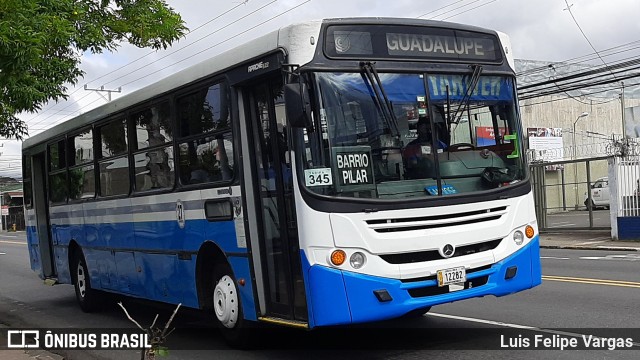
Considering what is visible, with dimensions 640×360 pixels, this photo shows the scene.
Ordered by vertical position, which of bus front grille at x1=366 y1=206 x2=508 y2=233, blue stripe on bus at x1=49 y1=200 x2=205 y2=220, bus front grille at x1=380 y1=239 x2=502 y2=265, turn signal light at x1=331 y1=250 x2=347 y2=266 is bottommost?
bus front grille at x1=380 y1=239 x2=502 y2=265

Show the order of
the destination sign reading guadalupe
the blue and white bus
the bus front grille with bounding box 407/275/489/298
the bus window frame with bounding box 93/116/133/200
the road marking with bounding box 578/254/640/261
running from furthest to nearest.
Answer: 1. the road marking with bounding box 578/254/640/261
2. the bus window frame with bounding box 93/116/133/200
3. the destination sign reading guadalupe
4. the bus front grille with bounding box 407/275/489/298
5. the blue and white bus

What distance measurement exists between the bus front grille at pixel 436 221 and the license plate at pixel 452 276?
1.33 ft

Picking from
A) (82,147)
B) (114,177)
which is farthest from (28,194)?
(114,177)

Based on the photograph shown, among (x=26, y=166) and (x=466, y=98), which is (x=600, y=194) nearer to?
(x=26, y=166)

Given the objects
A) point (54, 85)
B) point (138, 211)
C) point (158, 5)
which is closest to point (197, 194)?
point (138, 211)

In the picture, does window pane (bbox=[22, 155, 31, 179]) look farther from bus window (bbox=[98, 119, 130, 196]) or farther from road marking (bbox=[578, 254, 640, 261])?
road marking (bbox=[578, 254, 640, 261])

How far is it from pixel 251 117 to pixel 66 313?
7146mm

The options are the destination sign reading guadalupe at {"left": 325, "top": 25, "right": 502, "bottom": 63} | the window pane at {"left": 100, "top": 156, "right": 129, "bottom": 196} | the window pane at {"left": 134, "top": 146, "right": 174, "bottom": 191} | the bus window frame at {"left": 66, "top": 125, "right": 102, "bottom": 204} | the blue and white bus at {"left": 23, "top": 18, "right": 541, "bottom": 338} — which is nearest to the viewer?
the blue and white bus at {"left": 23, "top": 18, "right": 541, "bottom": 338}

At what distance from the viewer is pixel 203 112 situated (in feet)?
27.2

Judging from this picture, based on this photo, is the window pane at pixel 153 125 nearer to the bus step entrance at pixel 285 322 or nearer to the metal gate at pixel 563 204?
the bus step entrance at pixel 285 322

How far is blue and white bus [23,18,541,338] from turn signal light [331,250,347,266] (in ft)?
0.04

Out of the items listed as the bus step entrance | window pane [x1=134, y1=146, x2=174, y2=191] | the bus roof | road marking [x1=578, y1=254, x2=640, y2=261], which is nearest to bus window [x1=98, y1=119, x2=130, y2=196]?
the bus roof

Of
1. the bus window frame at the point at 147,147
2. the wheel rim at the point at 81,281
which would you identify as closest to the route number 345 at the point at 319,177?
the bus window frame at the point at 147,147

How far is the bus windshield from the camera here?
6.51 meters
